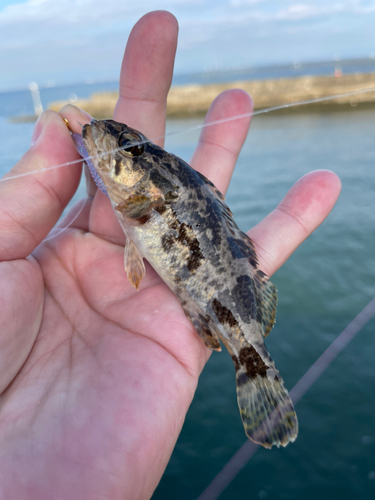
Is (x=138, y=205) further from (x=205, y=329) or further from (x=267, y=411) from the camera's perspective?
(x=267, y=411)

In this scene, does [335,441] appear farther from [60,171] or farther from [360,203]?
[360,203]

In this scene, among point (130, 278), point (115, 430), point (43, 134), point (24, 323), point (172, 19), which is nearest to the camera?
point (115, 430)

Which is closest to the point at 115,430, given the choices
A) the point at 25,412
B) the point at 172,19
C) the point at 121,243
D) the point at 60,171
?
the point at 25,412

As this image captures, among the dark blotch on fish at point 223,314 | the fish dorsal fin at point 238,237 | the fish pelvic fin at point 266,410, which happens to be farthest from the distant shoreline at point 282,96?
the fish pelvic fin at point 266,410

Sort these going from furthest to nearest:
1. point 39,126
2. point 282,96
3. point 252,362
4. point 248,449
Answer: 1. point 282,96
2. point 248,449
3. point 39,126
4. point 252,362

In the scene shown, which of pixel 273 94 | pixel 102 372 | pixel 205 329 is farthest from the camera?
pixel 273 94

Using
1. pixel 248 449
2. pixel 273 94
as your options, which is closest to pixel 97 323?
pixel 248 449

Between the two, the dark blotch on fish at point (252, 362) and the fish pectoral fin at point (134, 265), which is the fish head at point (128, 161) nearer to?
the fish pectoral fin at point (134, 265)

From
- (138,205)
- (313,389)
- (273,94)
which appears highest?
(273,94)
